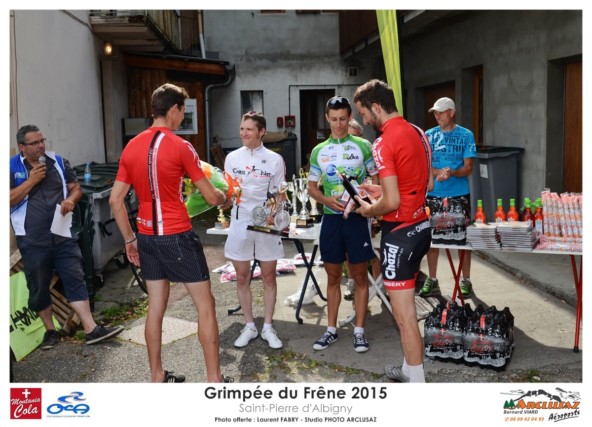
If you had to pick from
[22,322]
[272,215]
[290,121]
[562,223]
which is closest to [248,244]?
[272,215]

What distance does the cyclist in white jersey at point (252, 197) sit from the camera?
200 inches

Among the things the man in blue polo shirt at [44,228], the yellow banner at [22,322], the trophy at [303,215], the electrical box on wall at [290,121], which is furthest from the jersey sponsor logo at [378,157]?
the electrical box on wall at [290,121]

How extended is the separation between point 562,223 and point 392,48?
6.84ft

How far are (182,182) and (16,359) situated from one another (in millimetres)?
2318

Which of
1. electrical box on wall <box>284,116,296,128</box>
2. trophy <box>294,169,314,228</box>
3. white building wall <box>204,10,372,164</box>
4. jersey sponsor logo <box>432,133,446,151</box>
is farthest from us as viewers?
electrical box on wall <box>284,116,296,128</box>

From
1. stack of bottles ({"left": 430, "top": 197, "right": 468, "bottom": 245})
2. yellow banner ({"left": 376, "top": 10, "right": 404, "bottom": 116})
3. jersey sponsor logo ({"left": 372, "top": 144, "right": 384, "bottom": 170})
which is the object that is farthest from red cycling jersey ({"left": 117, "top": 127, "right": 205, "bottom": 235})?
yellow banner ({"left": 376, "top": 10, "right": 404, "bottom": 116})

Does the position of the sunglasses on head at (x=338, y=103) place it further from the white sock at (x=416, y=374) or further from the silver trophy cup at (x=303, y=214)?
the white sock at (x=416, y=374)

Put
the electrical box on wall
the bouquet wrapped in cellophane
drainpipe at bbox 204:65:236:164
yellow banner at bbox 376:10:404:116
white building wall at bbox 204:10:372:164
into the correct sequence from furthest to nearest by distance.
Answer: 1. the electrical box on wall
2. white building wall at bbox 204:10:372:164
3. drainpipe at bbox 204:65:236:164
4. yellow banner at bbox 376:10:404:116
5. the bouquet wrapped in cellophane

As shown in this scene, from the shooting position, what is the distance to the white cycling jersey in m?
5.07

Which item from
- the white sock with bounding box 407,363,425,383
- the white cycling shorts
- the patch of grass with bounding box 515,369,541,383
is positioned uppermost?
the white cycling shorts

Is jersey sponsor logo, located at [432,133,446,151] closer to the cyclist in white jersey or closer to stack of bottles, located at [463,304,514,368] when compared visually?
the cyclist in white jersey

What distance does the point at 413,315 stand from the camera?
3.97 meters

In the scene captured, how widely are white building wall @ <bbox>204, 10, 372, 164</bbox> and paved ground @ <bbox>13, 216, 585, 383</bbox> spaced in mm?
11445
